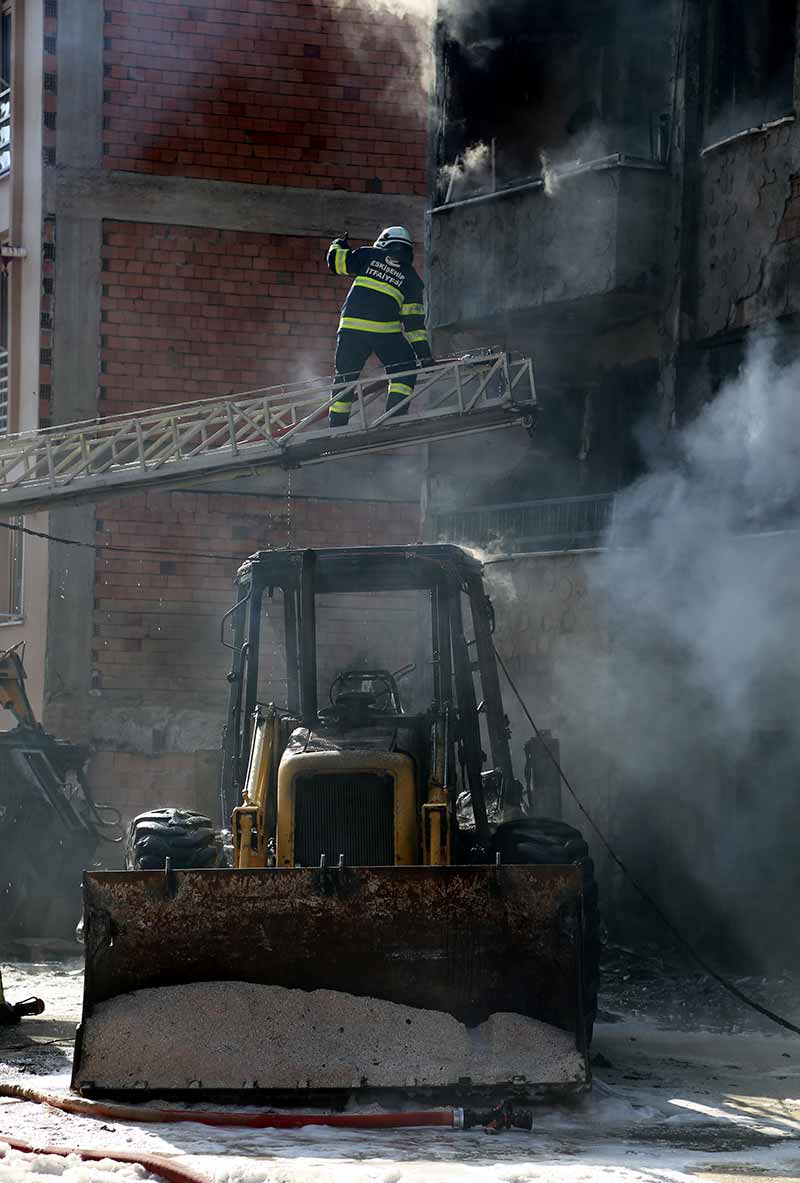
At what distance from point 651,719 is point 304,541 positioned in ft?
23.6

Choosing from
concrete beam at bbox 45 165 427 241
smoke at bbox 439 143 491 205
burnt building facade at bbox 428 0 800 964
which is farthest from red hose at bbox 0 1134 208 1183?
concrete beam at bbox 45 165 427 241

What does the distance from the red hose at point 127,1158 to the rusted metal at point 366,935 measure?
60.9 inches

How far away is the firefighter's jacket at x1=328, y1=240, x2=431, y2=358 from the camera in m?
15.3

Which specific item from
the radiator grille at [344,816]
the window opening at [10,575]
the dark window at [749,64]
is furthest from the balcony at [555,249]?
the window opening at [10,575]

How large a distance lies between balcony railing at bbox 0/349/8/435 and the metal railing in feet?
23.3

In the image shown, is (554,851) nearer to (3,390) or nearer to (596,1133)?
(596,1133)

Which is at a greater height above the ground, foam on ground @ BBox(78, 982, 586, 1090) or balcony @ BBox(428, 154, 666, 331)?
balcony @ BBox(428, 154, 666, 331)

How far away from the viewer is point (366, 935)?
8820mm

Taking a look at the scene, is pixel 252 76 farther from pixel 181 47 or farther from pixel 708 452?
pixel 708 452

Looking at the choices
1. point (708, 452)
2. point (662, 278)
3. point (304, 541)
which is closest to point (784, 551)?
point (708, 452)

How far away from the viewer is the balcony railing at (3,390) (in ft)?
72.5

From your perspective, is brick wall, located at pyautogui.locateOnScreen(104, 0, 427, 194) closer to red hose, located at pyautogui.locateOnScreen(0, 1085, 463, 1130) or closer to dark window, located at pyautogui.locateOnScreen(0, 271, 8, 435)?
dark window, located at pyautogui.locateOnScreen(0, 271, 8, 435)

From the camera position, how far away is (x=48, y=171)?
2023cm

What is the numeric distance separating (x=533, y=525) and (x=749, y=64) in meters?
4.30
